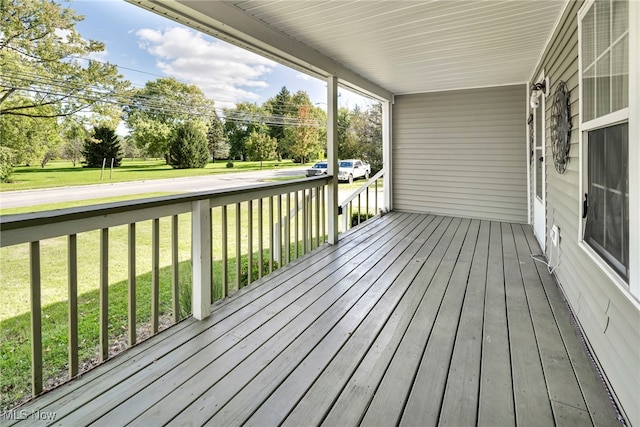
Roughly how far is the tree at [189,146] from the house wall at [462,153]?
17.1 feet

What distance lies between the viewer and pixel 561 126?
9.50 ft

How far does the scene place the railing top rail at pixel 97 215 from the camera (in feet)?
4.89

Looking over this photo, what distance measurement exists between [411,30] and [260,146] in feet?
6.46

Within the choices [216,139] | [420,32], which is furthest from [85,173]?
[420,32]

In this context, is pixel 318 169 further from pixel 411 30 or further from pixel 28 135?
pixel 28 135

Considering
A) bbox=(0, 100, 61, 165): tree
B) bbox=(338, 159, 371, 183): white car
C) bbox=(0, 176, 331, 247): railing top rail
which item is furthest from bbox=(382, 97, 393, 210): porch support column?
bbox=(0, 100, 61, 165): tree

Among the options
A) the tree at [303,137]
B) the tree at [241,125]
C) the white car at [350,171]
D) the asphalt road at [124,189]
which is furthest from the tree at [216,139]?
the white car at [350,171]

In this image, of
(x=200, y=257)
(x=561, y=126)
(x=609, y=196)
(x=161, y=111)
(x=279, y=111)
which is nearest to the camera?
(x=609, y=196)

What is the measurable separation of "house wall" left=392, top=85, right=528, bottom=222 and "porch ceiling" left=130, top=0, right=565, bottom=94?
3.32ft

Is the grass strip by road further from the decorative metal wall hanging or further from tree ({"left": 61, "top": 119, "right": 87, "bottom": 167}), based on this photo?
the decorative metal wall hanging

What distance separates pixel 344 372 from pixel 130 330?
4.42 ft

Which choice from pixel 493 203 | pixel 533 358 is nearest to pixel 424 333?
pixel 533 358

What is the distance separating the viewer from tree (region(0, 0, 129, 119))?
1606mm

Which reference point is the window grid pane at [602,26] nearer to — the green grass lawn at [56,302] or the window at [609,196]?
the window at [609,196]
